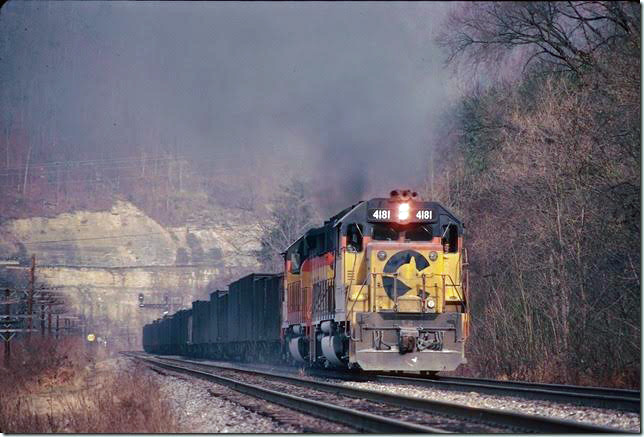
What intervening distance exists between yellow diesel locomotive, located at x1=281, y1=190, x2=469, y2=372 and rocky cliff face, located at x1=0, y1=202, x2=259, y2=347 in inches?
2460

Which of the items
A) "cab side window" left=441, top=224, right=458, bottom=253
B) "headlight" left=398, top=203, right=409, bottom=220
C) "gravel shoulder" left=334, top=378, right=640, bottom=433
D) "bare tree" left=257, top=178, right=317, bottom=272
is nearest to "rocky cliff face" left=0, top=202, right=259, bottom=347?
"bare tree" left=257, top=178, right=317, bottom=272

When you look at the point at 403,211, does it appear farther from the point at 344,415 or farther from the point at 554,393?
the point at 344,415

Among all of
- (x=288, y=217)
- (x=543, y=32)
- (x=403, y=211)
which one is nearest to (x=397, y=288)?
(x=403, y=211)

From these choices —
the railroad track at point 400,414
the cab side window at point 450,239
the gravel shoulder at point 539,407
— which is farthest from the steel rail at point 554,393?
the cab side window at point 450,239

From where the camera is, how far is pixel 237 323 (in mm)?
37469

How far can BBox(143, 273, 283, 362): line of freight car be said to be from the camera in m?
Result: 30.5

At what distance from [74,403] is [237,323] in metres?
20.0

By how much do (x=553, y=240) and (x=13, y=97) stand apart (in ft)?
66.9

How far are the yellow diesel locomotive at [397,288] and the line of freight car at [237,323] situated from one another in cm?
880

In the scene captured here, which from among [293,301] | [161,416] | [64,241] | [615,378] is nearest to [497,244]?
[293,301]

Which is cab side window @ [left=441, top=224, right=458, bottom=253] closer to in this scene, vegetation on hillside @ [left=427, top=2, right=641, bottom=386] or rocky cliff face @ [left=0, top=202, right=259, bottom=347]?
vegetation on hillside @ [left=427, top=2, right=641, bottom=386]

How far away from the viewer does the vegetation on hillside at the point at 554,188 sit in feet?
64.6

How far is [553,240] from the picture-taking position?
74.0ft

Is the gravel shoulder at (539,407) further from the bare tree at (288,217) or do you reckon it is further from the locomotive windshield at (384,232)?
the bare tree at (288,217)
